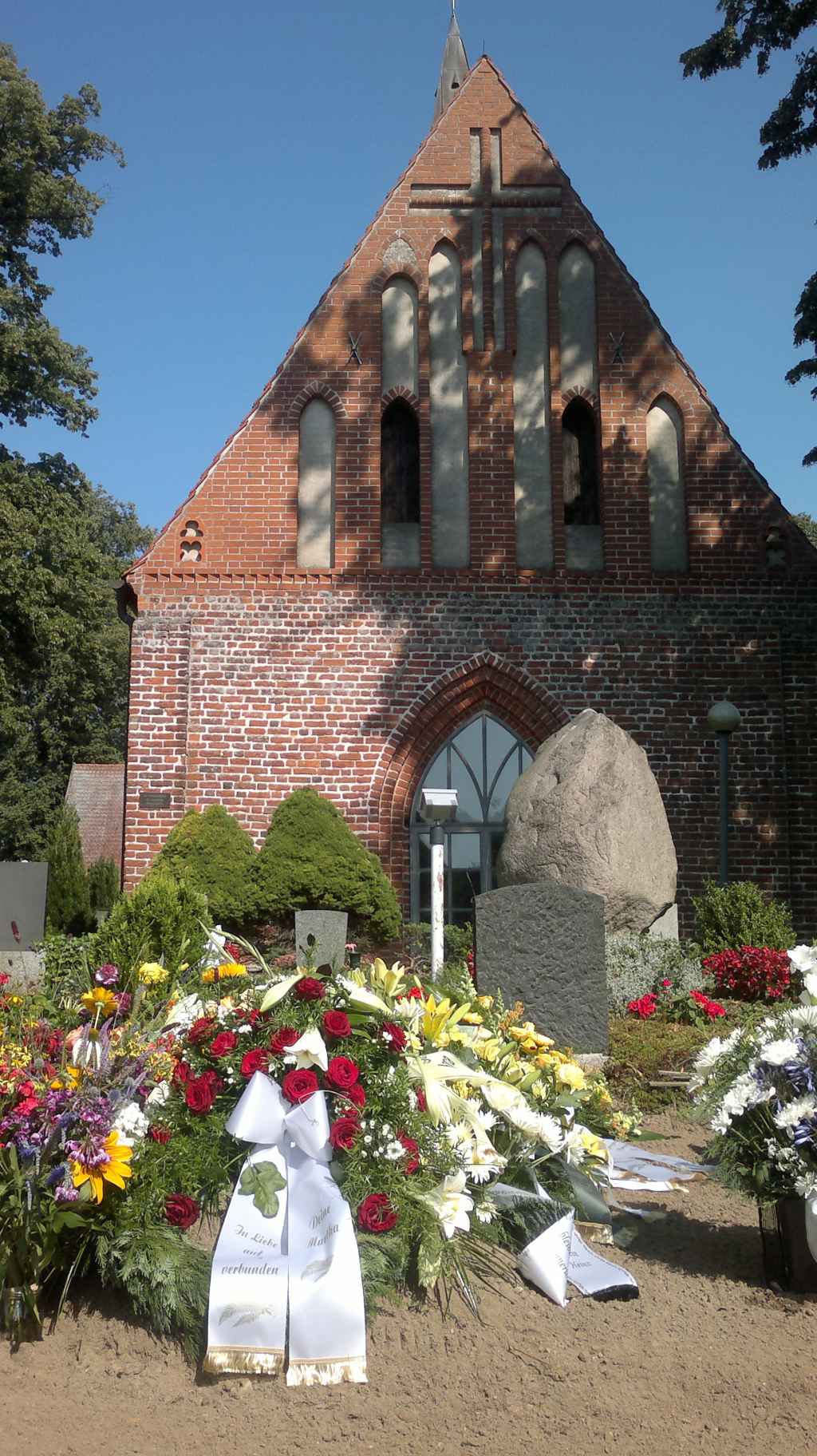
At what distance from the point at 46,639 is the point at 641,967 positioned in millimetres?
12815

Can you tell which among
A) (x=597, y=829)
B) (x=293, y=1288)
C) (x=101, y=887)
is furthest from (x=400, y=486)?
(x=101, y=887)

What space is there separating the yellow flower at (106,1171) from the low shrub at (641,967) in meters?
6.02

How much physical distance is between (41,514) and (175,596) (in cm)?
683

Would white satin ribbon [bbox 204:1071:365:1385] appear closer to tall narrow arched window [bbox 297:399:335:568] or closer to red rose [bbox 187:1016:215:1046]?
red rose [bbox 187:1016:215:1046]

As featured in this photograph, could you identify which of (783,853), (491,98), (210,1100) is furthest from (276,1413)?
(491,98)

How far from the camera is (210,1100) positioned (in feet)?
14.2

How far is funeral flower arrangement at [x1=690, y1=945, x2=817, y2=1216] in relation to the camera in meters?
4.26

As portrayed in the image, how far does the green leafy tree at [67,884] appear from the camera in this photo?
773 inches

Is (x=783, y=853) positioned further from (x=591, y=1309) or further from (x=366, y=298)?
(x=591, y=1309)

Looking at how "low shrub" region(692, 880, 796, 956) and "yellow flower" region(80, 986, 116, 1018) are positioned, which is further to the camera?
"low shrub" region(692, 880, 796, 956)

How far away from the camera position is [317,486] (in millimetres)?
14273

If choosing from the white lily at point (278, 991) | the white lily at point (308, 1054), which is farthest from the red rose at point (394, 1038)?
the white lily at point (278, 991)

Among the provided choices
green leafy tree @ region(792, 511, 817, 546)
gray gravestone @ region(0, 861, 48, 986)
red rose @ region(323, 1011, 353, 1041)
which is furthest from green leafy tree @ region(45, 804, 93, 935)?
green leafy tree @ region(792, 511, 817, 546)

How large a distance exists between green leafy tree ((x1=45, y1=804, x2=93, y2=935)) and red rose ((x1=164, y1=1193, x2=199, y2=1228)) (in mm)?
15564
